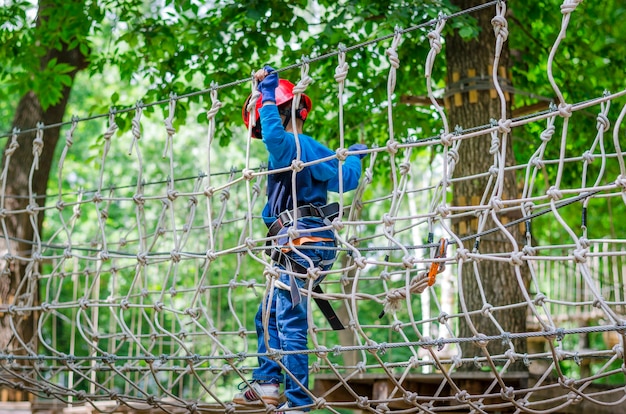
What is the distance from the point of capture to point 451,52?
16.5 ft

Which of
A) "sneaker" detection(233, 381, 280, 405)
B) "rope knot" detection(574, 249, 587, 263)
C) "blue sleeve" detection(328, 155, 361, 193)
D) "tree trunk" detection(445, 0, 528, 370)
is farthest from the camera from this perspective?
"tree trunk" detection(445, 0, 528, 370)

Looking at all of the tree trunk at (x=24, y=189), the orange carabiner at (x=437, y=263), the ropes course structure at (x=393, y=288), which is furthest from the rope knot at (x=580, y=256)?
the tree trunk at (x=24, y=189)

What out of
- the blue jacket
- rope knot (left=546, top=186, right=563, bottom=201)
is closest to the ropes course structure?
rope knot (left=546, top=186, right=563, bottom=201)

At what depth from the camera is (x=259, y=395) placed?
3.04 m

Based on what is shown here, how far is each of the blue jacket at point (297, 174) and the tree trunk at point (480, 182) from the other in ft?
5.42

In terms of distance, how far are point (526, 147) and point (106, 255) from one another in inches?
133

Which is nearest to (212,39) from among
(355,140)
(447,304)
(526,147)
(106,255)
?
(355,140)

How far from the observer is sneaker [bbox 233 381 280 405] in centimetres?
306

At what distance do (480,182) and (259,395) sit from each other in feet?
7.27

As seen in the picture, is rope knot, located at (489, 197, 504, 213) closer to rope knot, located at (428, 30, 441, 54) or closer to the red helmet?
rope knot, located at (428, 30, 441, 54)

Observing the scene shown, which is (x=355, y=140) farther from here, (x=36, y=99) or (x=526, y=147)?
(x=36, y=99)

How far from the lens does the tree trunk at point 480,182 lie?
465 centimetres

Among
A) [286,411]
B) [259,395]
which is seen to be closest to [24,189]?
[259,395]

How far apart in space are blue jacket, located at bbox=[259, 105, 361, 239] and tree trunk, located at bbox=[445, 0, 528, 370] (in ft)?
5.42
